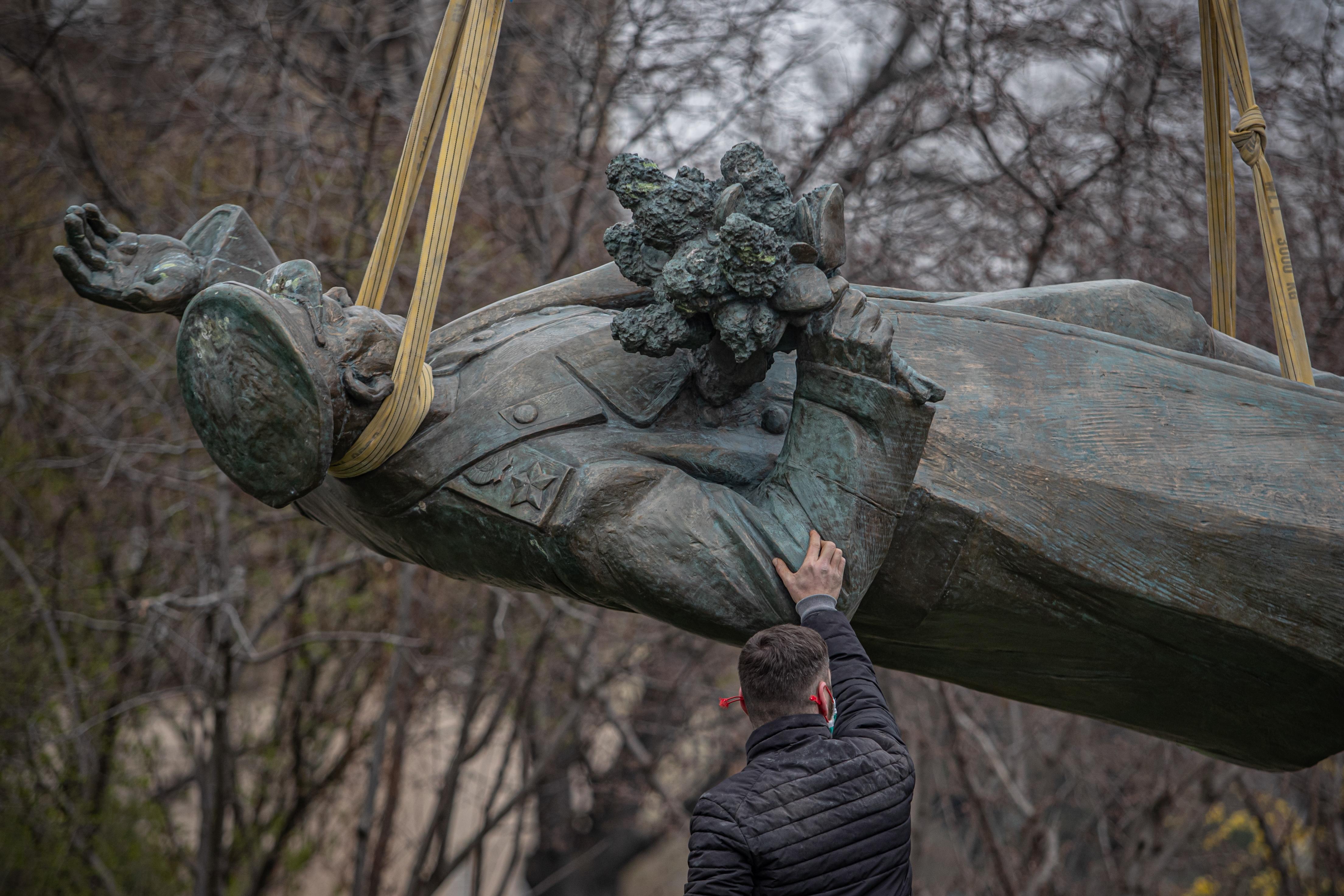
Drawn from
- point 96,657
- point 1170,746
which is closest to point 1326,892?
point 1170,746

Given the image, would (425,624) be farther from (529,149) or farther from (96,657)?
(529,149)

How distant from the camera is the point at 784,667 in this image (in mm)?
1800

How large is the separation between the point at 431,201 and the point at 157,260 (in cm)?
46

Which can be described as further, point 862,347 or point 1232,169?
point 1232,169

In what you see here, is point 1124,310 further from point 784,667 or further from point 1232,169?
point 784,667

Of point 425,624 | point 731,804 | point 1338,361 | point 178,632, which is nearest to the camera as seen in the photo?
point 731,804

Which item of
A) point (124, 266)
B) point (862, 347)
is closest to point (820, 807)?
point (862, 347)

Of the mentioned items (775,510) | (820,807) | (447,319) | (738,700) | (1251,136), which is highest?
(447,319)

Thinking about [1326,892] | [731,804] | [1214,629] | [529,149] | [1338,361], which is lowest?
[1326,892]

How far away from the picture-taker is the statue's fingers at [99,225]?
186cm

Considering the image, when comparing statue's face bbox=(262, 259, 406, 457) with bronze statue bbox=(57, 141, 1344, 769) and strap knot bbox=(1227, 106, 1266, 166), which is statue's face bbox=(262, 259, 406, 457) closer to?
bronze statue bbox=(57, 141, 1344, 769)

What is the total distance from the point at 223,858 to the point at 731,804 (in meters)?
5.04

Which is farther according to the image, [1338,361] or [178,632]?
[178,632]

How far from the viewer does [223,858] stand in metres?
5.98
